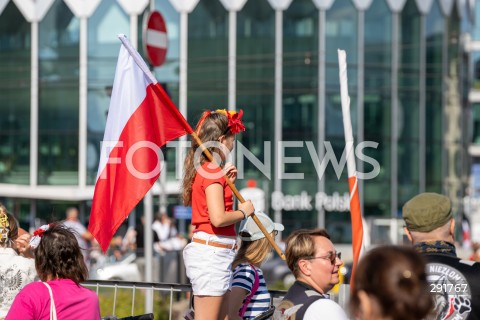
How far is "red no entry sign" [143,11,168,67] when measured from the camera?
12836 millimetres

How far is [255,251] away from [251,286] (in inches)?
8.7

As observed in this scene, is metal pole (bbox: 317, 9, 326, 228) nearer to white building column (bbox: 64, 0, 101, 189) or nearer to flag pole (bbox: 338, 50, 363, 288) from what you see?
white building column (bbox: 64, 0, 101, 189)

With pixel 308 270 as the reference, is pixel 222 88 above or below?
above

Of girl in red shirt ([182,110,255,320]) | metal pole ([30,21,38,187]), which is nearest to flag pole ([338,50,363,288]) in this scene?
girl in red shirt ([182,110,255,320])

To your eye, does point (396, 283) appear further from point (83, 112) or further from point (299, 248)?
point (83, 112)

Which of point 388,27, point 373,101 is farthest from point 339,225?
point 388,27

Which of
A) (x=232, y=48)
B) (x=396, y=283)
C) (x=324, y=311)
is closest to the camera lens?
(x=396, y=283)

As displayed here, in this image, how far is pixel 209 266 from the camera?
253 inches

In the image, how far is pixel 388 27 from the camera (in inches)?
1497

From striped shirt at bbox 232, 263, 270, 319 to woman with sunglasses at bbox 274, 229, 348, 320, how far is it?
1179mm

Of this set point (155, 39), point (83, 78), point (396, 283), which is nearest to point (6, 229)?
point (396, 283)

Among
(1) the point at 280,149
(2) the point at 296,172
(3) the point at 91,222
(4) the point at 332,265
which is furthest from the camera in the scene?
(2) the point at 296,172

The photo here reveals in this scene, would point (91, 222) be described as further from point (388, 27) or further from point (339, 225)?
point (388, 27)

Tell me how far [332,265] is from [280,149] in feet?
96.2
